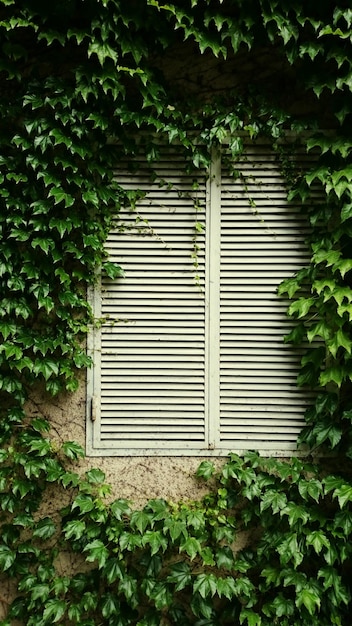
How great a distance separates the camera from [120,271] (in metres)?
3.44

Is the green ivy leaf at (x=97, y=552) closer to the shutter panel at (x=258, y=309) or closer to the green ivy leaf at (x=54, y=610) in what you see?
the green ivy leaf at (x=54, y=610)

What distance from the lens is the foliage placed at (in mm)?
3213

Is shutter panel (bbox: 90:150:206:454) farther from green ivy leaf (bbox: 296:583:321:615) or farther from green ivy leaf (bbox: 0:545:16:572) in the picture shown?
green ivy leaf (bbox: 296:583:321:615)

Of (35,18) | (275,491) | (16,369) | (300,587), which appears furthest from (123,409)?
(35,18)

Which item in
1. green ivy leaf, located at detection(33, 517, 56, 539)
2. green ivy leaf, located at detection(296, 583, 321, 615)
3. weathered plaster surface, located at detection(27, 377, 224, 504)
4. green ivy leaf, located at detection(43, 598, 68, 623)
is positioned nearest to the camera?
green ivy leaf, located at detection(296, 583, 321, 615)

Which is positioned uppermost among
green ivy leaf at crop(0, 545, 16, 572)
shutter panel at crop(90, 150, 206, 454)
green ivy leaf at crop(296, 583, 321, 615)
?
shutter panel at crop(90, 150, 206, 454)

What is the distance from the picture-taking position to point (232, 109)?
11.2ft

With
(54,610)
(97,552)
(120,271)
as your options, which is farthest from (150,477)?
(120,271)

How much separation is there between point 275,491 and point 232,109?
242 cm

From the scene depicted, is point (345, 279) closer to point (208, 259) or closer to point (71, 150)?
point (208, 259)

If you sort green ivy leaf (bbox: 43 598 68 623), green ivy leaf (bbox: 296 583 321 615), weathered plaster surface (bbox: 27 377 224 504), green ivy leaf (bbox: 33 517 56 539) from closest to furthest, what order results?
1. green ivy leaf (bbox: 296 583 321 615)
2. green ivy leaf (bbox: 43 598 68 623)
3. green ivy leaf (bbox: 33 517 56 539)
4. weathered plaster surface (bbox: 27 377 224 504)

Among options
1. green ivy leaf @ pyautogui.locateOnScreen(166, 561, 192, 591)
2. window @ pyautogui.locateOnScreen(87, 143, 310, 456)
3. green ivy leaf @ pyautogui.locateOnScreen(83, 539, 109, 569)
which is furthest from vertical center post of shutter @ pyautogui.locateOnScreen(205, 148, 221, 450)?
green ivy leaf @ pyautogui.locateOnScreen(83, 539, 109, 569)

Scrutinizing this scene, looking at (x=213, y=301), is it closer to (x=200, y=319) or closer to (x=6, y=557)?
(x=200, y=319)

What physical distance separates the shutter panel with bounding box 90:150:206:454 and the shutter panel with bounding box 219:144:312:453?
184 mm
